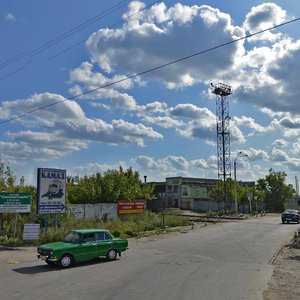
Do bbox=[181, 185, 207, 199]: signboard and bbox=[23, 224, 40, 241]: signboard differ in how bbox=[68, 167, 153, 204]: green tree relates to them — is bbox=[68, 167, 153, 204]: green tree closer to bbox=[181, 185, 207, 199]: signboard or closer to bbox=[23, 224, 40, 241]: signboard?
bbox=[23, 224, 40, 241]: signboard

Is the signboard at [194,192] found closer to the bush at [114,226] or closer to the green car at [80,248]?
the bush at [114,226]

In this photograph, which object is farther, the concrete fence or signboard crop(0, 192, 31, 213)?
the concrete fence

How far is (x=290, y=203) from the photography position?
87625 millimetres

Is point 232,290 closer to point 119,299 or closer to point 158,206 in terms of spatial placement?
point 119,299

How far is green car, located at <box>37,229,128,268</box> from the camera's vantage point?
16.0m

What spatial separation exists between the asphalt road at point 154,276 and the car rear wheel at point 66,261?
307mm

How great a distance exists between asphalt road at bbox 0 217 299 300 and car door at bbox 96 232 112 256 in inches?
18.2

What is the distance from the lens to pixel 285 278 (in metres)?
13.9

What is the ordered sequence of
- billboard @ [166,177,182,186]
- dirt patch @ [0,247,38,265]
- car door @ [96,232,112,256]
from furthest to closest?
billboard @ [166,177,182,186] < dirt patch @ [0,247,38,265] < car door @ [96,232,112,256]

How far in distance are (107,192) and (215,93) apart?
1227 inches

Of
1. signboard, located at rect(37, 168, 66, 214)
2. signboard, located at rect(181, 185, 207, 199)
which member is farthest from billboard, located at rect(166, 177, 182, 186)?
signboard, located at rect(37, 168, 66, 214)

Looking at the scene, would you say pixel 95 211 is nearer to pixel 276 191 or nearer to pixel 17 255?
pixel 17 255

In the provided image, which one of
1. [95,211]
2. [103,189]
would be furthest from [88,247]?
[103,189]

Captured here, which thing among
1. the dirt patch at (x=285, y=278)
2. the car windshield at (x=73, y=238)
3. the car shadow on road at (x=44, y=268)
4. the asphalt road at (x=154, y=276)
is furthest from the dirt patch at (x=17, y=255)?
Result: the dirt patch at (x=285, y=278)
